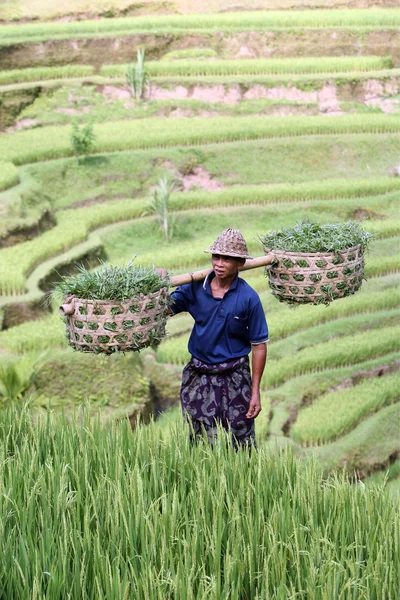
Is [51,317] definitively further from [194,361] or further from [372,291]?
[194,361]

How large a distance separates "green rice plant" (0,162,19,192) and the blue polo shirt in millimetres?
6819

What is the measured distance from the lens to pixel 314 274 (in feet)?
16.5

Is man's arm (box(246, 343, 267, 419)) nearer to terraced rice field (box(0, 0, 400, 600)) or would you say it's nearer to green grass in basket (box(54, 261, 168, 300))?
green grass in basket (box(54, 261, 168, 300))

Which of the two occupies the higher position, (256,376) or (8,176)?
(256,376)

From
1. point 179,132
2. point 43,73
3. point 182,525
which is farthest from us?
point 43,73

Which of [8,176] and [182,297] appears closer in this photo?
[182,297]

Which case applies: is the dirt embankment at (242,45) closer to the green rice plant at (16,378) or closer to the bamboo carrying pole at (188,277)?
the green rice plant at (16,378)

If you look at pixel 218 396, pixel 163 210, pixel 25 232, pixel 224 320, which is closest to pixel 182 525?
pixel 218 396

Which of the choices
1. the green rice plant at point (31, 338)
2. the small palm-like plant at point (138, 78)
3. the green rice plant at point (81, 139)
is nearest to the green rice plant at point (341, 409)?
the green rice plant at point (31, 338)

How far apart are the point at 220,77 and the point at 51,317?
6338 millimetres

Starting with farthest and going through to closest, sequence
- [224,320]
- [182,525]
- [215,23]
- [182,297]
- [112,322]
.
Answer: [215,23] < [182,297] < [224,320] < [112,322] < [182,525]

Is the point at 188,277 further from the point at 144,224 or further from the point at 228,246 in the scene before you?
the point at 144,224

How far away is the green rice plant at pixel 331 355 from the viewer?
8.29 m

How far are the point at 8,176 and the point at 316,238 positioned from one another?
6803mm
